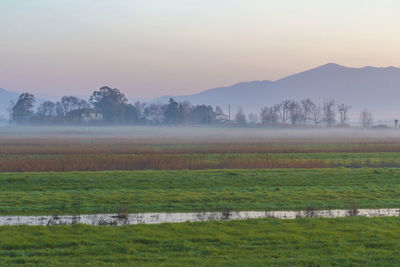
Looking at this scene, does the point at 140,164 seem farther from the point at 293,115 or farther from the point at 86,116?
the point at 293,115

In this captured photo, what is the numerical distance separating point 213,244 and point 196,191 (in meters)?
9.55

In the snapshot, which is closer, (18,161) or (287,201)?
(287,201)

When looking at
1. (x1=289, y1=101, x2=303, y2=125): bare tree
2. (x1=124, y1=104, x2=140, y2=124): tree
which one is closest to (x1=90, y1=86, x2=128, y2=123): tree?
(x1=124, y1=104, x2=140, y2=124): tree

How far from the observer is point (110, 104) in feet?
541

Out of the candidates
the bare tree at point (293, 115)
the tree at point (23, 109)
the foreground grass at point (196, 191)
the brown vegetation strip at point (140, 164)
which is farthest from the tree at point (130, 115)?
the foreground grass at point (196, 191)

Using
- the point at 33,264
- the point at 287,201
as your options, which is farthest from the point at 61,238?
the point at 287,201

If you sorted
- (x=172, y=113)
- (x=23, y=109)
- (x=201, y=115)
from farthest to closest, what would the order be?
(x=23, y=109), (x=201, y=115), (x=172, y=113)

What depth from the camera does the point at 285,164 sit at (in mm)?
32031

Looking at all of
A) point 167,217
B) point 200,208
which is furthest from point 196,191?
point 167,217

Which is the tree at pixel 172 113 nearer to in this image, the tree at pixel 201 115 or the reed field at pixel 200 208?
the tree at pixel 201 115

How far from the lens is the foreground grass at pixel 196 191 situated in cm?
1748

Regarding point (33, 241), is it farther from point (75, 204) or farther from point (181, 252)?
point (75, 204)

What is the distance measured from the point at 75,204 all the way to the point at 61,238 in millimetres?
6212

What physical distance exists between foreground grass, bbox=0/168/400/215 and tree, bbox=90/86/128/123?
13676cm
